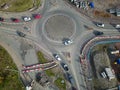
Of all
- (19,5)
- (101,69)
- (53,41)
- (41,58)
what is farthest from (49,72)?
(19,5)

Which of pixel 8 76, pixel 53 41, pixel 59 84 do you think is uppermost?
pixel 53 41

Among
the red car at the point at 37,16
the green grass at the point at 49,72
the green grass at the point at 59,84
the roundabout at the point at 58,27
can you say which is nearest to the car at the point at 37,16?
the red car at the point at 37,16

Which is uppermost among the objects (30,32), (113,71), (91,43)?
(30,32)

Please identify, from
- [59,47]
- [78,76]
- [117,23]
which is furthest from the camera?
[117,23]

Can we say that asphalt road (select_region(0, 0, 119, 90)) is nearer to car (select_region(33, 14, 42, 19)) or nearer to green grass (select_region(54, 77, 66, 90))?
car (select_region(33, 14, 42, 19))

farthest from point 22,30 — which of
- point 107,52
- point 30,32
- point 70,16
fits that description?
point 107,52

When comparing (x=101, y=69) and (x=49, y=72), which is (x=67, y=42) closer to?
(x=49, y=72)

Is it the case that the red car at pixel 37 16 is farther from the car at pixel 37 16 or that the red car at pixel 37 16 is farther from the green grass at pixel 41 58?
the green grass at pixel 41 58

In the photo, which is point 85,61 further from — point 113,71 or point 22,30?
point 22,30

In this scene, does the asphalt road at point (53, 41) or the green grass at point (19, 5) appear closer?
the asphalt road at point (53, 41)
